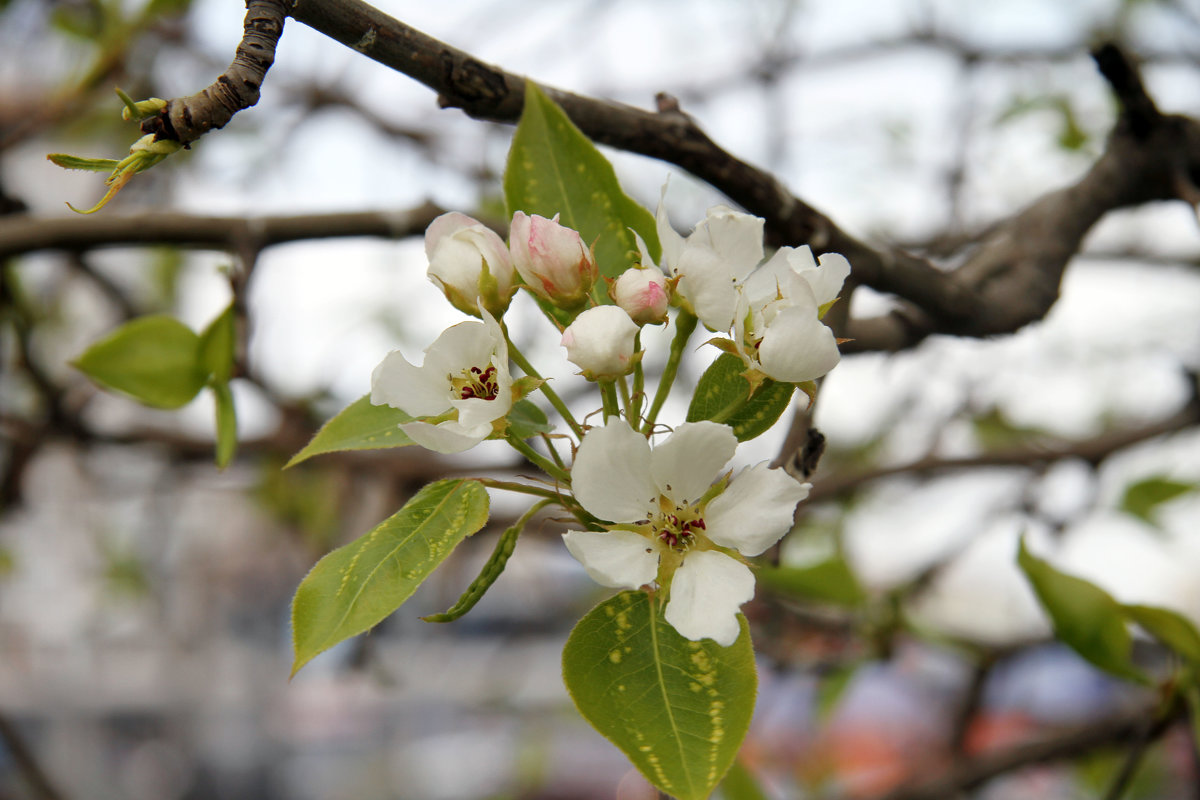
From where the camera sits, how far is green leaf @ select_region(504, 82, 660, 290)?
0.72m

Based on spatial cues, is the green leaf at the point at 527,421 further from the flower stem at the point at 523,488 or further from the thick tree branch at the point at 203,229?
the thick tree branch at the point at 203,229

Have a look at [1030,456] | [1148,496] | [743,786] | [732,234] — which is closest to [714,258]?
[732,234]

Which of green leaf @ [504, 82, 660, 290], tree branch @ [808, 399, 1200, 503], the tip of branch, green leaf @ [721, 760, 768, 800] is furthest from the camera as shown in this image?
Result: tree branch @ [808, 399, 1200, 503]

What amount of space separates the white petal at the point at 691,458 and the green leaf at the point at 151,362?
2.04 feet

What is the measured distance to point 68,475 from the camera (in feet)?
11.9

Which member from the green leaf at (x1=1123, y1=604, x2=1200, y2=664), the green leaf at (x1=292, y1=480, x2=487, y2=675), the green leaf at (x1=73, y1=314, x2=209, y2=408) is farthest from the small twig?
the green leaf at (x1=1123, y1=604, x2=1200, y2=664)

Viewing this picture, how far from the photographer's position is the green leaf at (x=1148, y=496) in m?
1.65

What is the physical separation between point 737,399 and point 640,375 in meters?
0.08

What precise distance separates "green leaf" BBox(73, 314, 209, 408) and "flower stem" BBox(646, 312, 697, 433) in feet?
1.85

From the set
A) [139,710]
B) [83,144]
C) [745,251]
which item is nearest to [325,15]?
[745,251]

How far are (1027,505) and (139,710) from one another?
7.00 m

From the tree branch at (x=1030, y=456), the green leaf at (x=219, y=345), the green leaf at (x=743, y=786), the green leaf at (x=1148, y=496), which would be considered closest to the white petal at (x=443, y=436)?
the green leaf at (x=219, y=345)

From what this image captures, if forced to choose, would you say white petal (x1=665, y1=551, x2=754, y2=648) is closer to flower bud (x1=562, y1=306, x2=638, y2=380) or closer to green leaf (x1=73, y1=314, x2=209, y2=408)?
flower bud (x1=562, y1=306, x2=638, y2=380)

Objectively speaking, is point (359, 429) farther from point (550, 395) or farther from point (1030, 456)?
point (1030, 456)
